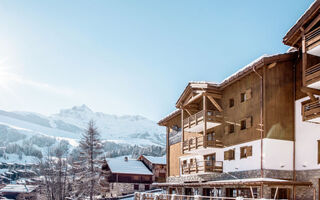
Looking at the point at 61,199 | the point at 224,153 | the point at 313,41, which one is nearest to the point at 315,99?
the point at 313,41

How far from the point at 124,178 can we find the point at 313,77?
131 ft

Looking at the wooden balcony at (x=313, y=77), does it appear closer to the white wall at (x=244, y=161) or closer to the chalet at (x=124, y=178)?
the white wall at (x=244, y=161)

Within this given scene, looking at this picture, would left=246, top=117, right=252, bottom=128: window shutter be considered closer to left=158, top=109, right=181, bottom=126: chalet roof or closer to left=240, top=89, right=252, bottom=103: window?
left=240, top=89, right=252, bottom=103: window

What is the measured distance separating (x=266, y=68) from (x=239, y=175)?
7234 mm

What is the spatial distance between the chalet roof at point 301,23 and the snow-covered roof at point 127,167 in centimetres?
3739

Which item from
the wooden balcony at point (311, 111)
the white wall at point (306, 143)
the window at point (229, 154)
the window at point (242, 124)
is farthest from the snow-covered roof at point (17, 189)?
the wooden balcony at point (311, 111)

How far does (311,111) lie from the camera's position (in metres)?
17.9

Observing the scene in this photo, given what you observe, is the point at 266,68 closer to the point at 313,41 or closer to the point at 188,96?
the point at 313,41

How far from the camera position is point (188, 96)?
28797 mm

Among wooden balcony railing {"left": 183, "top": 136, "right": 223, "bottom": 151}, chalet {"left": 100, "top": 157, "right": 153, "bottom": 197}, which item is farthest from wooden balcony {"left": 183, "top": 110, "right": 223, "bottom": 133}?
chalet {"left": 100, "top": 157, "right": 153, "bottom": 197}

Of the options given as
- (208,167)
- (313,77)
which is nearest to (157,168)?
(208,167)

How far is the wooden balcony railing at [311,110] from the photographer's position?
17562 millimetres

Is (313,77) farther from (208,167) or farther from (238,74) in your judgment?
(208,167)

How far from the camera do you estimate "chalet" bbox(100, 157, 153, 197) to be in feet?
167
